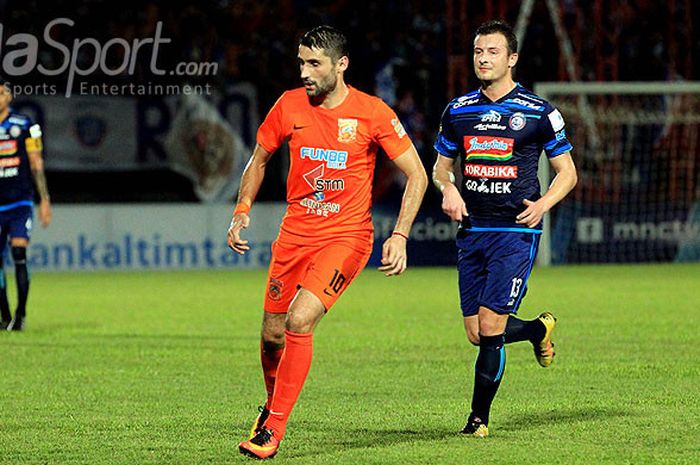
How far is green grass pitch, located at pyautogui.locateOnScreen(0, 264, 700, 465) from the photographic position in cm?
682

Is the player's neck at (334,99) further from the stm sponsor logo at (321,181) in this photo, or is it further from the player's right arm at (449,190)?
the player's right arm at (449,190)

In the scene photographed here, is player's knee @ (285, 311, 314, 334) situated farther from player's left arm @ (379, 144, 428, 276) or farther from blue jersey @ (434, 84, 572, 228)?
blue jersey @ (434, 84, 572, 228)

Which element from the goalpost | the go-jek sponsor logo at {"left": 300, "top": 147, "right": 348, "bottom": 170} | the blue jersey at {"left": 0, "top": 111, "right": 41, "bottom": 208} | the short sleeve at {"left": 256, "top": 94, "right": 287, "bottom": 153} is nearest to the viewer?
the go-jek sponsor logo at {"left": 300, "top": 147, "right": 348, "bottom": 170}

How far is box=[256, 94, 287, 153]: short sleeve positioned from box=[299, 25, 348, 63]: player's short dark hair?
376 mm

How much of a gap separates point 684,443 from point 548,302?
9346 millimetres

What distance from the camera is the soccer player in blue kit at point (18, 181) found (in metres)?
13.2

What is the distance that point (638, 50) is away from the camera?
26.2 metres

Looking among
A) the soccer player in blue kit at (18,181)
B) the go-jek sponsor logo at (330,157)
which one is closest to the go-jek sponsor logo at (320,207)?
the go-jek sponsor logo at (330,157)

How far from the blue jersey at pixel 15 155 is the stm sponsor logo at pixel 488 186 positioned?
22.2 feet

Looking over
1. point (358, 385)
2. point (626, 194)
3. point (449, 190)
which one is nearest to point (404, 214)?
point (449, 190)

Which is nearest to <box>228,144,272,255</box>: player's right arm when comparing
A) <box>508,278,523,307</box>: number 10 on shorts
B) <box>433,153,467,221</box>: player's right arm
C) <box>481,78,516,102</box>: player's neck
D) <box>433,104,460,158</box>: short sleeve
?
<box>433,153,467,221</box>: player's right arm

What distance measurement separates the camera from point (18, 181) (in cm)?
1328

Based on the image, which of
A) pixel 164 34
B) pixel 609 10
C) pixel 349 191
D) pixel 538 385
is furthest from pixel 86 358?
pixel 609 10

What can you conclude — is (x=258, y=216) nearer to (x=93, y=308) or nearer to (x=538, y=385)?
(x=93, y=308)
